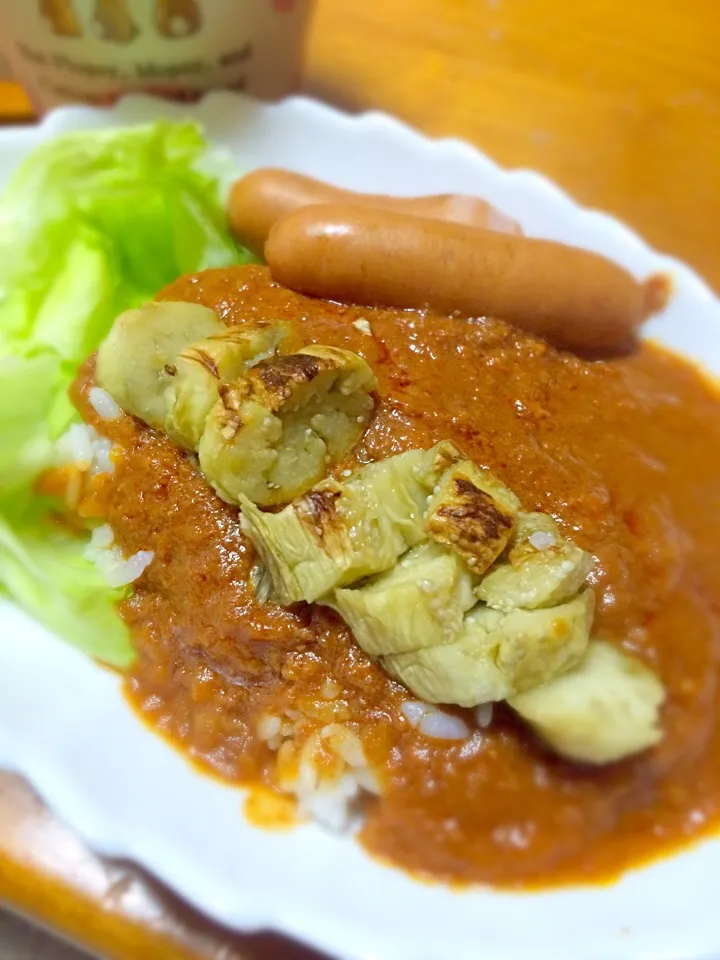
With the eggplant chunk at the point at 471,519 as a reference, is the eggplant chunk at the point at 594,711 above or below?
below

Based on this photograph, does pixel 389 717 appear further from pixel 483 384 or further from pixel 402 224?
pixel 402 224

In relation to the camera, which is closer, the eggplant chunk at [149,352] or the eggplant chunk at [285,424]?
the eggplant chunk at [285,424]

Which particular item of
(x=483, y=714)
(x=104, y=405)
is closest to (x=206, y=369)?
(x=104, y=405)

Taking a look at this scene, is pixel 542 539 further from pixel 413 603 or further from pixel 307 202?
pixel 307 202

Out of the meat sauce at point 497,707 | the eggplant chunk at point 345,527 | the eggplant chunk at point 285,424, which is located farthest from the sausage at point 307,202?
the eggplant chunk at point 345,527

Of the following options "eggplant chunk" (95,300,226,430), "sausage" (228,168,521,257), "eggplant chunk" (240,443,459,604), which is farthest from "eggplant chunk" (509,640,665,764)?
"sausage" (228,168,521,257)

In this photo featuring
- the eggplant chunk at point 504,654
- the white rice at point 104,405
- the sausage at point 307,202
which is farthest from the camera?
the sausage at point 307,202

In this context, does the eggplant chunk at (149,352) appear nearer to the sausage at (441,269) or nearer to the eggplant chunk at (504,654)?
the sausage at (441,269)
